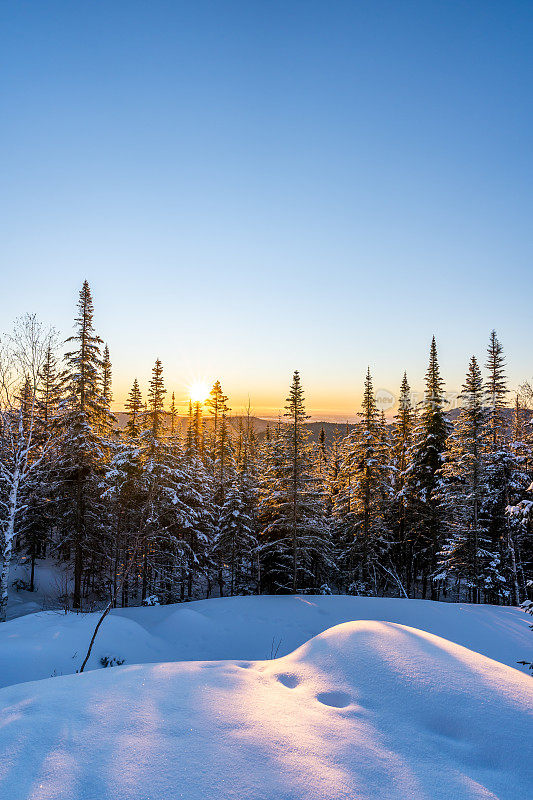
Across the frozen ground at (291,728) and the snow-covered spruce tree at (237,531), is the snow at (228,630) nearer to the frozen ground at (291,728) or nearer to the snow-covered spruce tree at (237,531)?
the frozen ground at (291,728)

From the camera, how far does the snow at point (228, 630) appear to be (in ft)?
37.4

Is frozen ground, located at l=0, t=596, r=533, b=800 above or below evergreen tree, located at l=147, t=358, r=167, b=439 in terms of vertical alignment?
below

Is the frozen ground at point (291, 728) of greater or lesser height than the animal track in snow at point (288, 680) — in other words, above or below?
above

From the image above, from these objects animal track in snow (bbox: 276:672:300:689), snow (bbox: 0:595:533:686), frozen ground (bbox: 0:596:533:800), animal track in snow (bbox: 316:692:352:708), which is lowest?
snow (bbox: 0:595:533:686)

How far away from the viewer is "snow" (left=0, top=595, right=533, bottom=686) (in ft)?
37.4

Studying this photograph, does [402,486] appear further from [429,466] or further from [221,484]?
[221,484]

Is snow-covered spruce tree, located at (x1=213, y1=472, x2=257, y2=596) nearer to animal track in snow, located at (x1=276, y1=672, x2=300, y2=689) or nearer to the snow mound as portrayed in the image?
animal track in snow, located at (x1=276, y1=672, x2=300, y2=689)

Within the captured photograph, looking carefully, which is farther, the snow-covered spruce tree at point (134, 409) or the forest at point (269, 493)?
the snow-covered spruce tree at point (134, 409)

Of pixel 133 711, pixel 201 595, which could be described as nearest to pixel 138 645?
pixel 133 711

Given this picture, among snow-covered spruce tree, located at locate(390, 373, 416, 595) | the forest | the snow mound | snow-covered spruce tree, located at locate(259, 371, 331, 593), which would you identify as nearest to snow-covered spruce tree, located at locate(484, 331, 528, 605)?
the forest

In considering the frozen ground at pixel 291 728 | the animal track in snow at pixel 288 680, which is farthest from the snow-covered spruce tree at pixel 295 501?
the animal track in snow at pixel 288 680

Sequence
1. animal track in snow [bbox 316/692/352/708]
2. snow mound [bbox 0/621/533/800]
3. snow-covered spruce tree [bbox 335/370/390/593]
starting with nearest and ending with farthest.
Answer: snow mound [bbox 0/621/533/800] → animal track in snow [bbox 316/692/352/708] → snow-covered spruce tree [bbox 335/370/390/593]

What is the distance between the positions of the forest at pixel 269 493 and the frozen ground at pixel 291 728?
13.6m

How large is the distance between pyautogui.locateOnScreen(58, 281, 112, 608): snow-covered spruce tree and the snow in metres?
4.83
